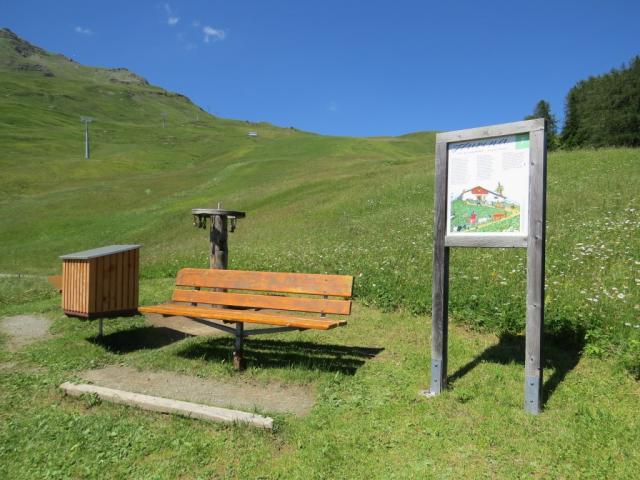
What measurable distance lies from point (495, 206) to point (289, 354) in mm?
3419

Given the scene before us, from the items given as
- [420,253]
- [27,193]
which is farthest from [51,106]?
[420,253]

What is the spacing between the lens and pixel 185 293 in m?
7.76

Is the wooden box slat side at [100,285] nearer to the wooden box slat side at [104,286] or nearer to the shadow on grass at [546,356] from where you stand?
the wooden box slat side at [104,286]

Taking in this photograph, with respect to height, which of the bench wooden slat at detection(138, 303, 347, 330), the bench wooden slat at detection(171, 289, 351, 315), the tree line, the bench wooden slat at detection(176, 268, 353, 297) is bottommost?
the bench wooden slat at detection(138, 303, 347, 330)

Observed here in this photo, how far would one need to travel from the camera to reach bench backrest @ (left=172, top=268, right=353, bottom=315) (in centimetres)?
Answer: 652

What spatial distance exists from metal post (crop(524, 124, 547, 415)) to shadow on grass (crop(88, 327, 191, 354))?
531 centimetres

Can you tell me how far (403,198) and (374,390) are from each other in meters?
16.3

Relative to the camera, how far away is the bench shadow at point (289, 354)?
652 centimetres

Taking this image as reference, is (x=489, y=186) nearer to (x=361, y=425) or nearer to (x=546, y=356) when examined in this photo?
(x=546, y=356)

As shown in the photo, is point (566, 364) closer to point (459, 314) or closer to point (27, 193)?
point (459, 314)

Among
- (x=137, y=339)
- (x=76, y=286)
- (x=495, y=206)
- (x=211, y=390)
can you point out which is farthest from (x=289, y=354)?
(x=76, y=286)

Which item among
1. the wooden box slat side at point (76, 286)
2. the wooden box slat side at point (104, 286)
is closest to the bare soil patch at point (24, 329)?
the wooden box slat side at point (76, 286)

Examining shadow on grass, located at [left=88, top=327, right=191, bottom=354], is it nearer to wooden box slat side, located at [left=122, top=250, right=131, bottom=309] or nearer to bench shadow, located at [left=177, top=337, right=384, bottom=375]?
wooden box slat side, located at [left=122, top=250, right=131, bottom=309]

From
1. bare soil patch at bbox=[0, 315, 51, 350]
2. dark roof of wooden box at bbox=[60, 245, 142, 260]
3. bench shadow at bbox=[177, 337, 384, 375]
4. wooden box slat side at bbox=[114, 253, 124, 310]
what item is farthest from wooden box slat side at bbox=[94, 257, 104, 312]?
bench shadow at bbox=[177, 337, 384, 375]
